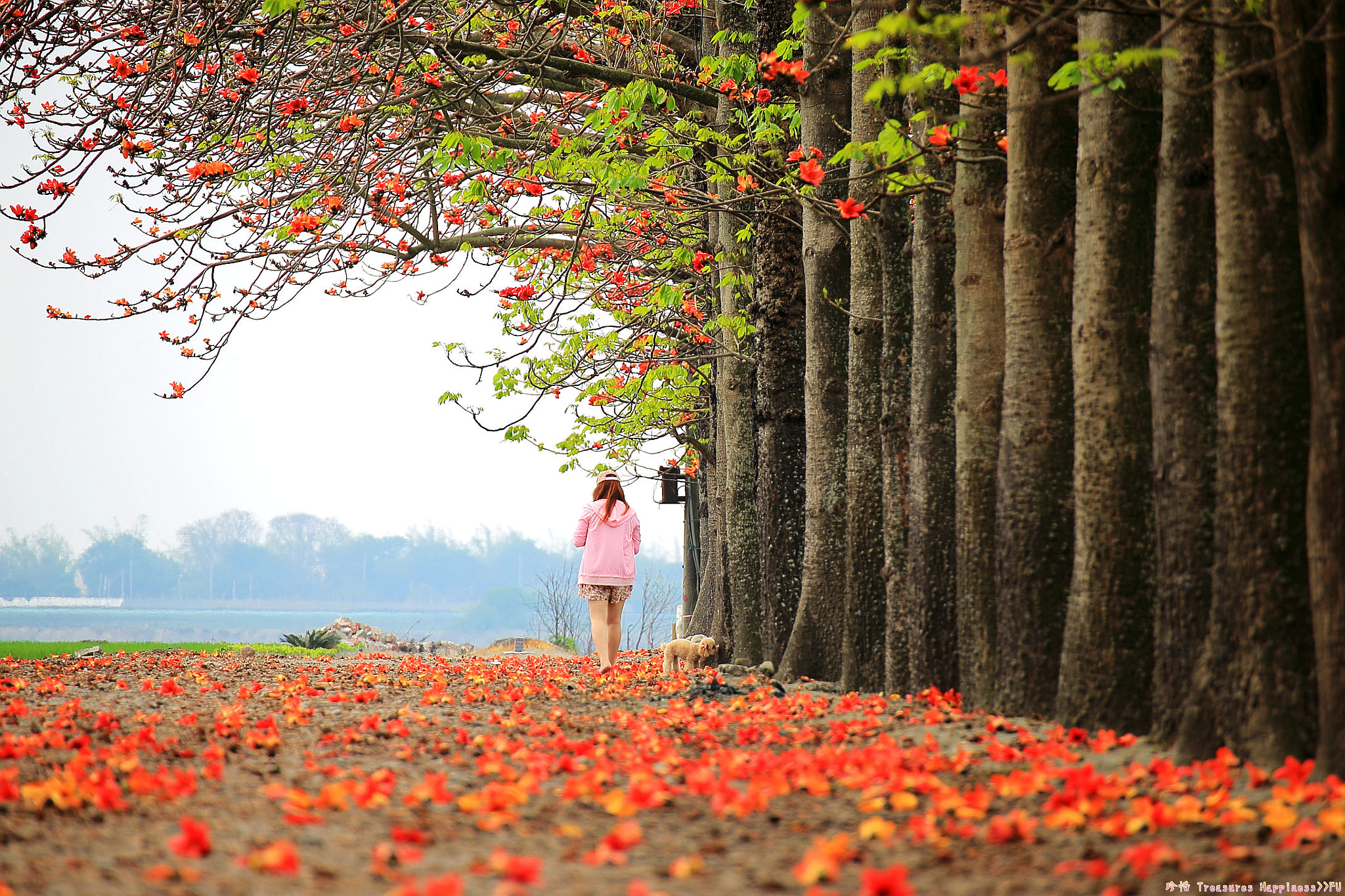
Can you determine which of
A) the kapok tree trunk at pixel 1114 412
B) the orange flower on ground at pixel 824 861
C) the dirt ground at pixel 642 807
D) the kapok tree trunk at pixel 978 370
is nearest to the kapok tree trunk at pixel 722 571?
the dirt ground at pixel 642 807

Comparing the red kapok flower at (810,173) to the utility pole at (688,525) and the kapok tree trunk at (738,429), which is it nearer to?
the kapok tree trunk at (738,429)

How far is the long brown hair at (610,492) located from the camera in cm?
986

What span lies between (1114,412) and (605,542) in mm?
5842

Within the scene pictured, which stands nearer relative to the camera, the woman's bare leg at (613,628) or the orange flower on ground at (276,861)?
the orange flower on ground at (276,861)

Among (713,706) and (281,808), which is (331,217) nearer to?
(713,706)

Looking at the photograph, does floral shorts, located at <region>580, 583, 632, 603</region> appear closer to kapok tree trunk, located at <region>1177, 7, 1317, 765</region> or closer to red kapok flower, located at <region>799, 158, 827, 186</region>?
red kapok flower, located at <region>799, 158, 827, 186</region>

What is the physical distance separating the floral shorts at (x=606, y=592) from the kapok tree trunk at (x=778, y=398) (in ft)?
5.25

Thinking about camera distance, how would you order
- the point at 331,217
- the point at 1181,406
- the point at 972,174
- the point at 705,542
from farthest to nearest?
the point at 705,542, the point at 331,217, the point at 972,174, the point at 1181,406

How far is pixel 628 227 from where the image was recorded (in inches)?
534

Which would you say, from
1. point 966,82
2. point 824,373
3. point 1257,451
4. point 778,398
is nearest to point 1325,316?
point 1257,451

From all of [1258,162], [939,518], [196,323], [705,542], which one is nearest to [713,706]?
[939,518]

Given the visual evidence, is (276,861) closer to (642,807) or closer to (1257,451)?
(642,807)

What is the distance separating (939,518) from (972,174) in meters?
Answer: 2.18

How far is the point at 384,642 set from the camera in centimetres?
1992
